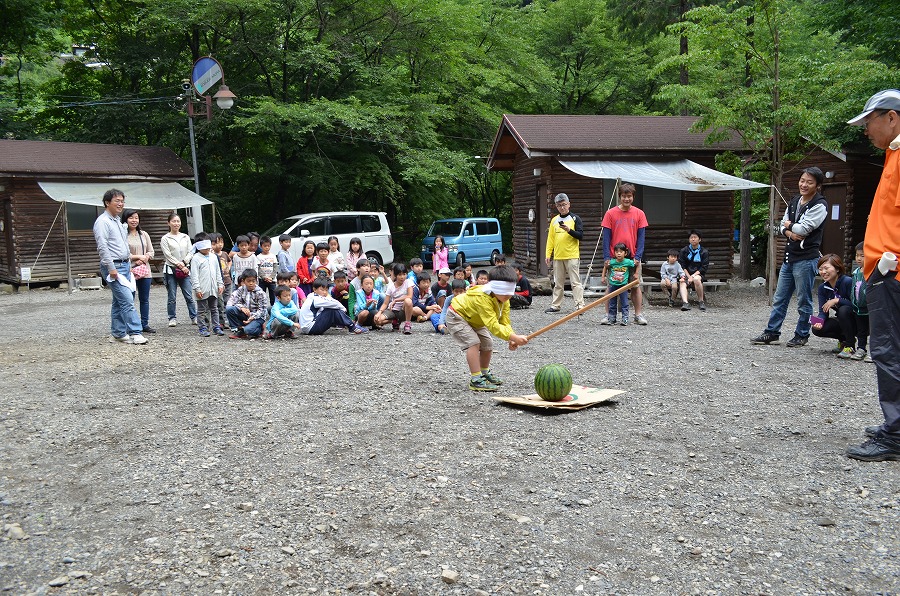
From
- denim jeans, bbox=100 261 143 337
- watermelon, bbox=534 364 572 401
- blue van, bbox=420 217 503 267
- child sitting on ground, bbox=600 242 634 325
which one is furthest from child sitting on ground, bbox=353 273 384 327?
blue van, bbox=420 217 503 267

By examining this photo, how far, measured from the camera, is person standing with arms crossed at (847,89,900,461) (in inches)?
172

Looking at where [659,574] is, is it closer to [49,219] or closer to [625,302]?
[625,302]

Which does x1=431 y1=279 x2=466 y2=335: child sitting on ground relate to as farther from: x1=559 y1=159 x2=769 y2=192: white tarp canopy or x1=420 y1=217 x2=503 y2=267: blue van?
x1=420 y1=217 x2=503 y2=267: blue van

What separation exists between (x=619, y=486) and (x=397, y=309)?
6341 millimetres

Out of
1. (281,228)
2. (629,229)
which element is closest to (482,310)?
(629,229)

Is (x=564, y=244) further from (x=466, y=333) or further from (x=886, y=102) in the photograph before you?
(x=886, y=102)

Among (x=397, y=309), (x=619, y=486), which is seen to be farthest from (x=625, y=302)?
(x=619, y=486)

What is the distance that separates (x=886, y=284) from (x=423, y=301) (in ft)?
22.4

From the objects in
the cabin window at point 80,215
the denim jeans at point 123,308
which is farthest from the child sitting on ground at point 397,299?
the cabin window at point 80,215

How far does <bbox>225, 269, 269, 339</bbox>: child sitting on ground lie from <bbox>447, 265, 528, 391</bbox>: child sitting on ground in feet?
13.2

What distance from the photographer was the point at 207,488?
160 inches

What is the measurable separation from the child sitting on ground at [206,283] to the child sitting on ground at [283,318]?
813 millimetres

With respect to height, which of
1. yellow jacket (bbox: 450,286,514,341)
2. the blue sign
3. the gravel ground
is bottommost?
the gravel ground

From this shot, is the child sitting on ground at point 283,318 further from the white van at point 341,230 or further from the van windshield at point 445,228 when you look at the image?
the van windshield at point 445,228
